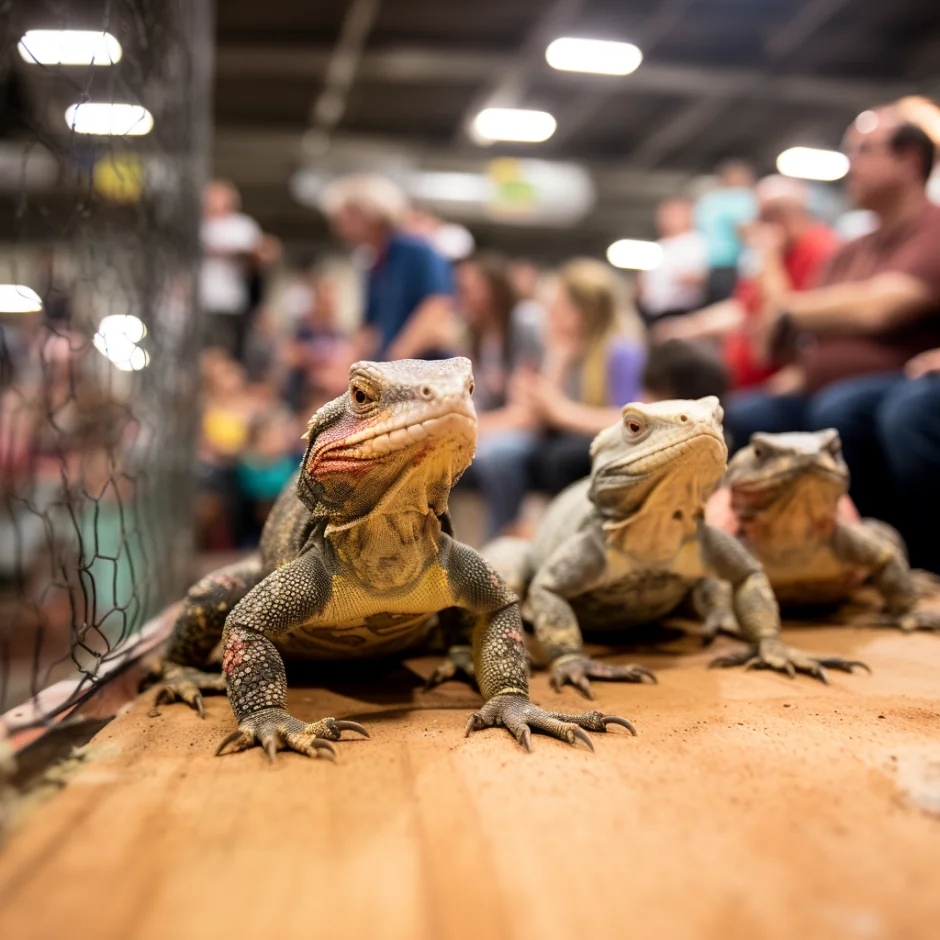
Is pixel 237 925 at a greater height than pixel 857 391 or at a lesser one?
lesser

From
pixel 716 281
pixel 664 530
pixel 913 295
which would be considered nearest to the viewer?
pixel 664 530

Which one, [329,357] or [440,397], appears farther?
[329,357]

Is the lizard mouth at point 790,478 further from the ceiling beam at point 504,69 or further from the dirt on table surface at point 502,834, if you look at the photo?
the ceiling beam at point 504,69

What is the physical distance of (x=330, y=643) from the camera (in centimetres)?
253

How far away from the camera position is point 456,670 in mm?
2836

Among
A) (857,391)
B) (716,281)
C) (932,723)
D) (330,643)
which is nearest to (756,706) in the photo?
(932,723)

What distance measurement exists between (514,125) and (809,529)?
32.6 feet

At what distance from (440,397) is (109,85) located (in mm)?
2011

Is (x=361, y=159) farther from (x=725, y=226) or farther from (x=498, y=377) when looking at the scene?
(x=498, y=377)

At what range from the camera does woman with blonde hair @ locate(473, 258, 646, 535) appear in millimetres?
5621

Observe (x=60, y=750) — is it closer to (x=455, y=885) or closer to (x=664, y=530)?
(x=455, y=885)

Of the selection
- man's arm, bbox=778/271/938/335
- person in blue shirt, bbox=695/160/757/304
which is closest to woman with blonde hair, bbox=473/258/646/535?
man's arm, bbox=778/271/938/335

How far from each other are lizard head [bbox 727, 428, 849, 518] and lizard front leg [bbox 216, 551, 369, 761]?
1815 mm

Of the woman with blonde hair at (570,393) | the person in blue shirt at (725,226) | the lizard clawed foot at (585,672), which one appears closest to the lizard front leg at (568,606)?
the lizard clawed foot at (585,672)
